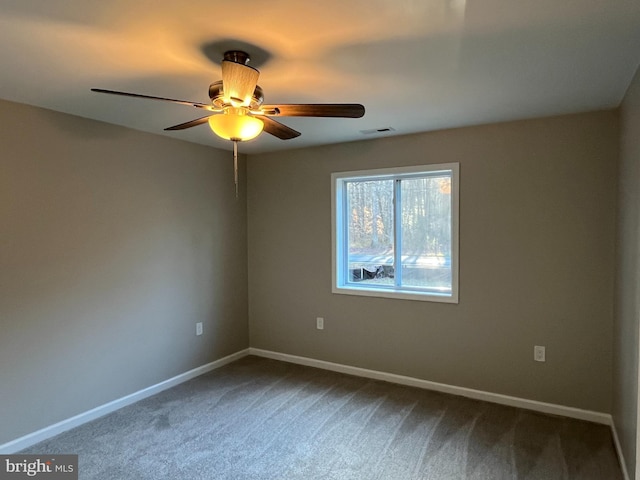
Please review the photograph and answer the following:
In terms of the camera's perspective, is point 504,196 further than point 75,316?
Yes

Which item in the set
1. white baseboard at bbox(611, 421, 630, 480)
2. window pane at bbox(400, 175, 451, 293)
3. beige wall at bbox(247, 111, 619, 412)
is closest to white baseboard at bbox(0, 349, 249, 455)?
beige wall at bbox(247, 111, 619, 412)

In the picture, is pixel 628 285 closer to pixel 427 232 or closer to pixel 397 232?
pixel 427 232

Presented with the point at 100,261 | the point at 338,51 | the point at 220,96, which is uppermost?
the point at 338,51

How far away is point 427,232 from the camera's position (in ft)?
12.1

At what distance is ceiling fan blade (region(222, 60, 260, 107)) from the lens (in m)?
1.81

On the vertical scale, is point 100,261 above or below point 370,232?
below

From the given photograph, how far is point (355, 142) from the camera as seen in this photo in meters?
3.87

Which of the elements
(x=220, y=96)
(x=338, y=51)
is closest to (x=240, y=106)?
(x=220, y=96)

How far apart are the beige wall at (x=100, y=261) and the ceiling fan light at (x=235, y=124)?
64.7 inches

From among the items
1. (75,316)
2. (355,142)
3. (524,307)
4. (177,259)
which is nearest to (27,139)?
(75,316)

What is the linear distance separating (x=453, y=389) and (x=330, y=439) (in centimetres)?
128

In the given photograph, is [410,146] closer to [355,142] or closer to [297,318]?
[355,142]

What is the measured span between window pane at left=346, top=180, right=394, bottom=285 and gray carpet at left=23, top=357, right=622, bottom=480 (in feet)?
3.58

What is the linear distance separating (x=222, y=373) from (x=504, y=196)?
301cm
